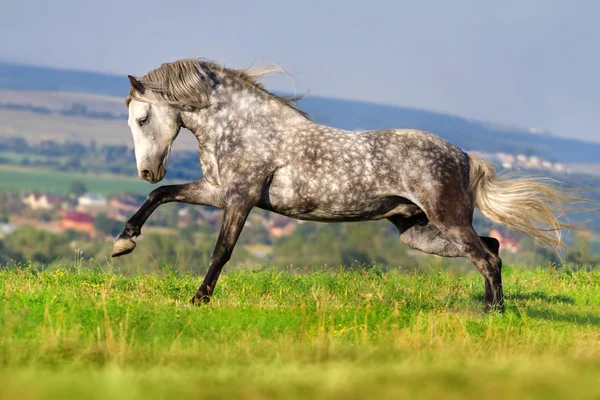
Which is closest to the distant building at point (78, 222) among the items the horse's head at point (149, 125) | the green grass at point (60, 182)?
the green grass at point (60, 182)

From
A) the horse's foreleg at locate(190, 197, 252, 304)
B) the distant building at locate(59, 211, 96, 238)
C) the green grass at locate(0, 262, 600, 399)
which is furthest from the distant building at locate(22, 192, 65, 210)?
the horse's foreleg at locate(190, 197, 252, 304)

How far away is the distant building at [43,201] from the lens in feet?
495

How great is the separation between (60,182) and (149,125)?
180 m

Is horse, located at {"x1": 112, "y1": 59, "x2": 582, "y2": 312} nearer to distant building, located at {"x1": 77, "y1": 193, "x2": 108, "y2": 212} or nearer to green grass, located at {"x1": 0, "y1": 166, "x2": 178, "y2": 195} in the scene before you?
distant building, located at {"x1": 77, "y1": 193, "x2": 108, "y2": 212}

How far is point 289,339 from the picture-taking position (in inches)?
362

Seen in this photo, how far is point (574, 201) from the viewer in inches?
528

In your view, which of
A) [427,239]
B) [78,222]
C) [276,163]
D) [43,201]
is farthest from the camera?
[43,201]

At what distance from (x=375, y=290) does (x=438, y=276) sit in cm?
216

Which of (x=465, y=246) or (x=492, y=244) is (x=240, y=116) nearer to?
(x=465, y=246)

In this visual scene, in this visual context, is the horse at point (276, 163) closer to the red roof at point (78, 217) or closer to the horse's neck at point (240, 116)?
the horse's neck at point (240, 116)

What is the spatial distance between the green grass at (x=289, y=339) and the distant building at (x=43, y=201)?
13993 centimetres

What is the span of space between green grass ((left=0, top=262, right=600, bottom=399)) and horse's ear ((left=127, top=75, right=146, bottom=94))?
2.31 m

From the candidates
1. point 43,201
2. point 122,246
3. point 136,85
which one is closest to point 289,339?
point 122,246

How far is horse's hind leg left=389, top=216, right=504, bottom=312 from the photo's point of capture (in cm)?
1223
